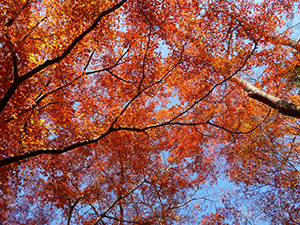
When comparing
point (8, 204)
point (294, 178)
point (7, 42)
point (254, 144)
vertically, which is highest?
point (7, 42)

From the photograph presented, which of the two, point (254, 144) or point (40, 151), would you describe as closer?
point (40, 151)

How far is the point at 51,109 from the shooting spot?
32.0 ft

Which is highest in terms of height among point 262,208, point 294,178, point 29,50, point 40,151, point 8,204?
point 29,50

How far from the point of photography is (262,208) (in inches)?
421

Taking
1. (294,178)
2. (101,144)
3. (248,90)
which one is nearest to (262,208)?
(294,178)

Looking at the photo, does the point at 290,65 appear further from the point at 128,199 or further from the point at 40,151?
the point at 128,199

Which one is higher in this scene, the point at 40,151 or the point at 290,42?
the point at 290,42

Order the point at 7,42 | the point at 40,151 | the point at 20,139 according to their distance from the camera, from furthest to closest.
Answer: the point at 20,139 → the point at 7,42 → the point at 40,151

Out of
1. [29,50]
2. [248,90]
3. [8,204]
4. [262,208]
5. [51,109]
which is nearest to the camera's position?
[29,50]

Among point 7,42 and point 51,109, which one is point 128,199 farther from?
point 7,42

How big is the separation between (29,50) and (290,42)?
14.5m

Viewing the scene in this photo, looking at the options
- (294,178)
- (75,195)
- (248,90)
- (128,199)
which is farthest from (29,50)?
(294,178)

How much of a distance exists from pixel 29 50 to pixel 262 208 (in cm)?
1606

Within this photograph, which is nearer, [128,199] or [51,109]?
[51,109]
